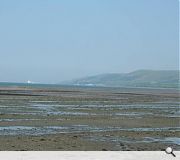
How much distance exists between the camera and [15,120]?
19.1m

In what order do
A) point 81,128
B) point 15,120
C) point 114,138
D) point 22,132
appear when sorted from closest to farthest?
point 114,138 → point 22,132 → point 81,128 → point 15,120

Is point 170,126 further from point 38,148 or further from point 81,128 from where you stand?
point 38,148

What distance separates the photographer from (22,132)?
14.9m

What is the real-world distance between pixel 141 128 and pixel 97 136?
4003mm

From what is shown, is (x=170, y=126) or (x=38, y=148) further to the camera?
(x=170, y=126)

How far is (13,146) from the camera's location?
11.6 meters

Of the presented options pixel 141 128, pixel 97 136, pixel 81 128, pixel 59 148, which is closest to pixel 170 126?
pixel 141 128
